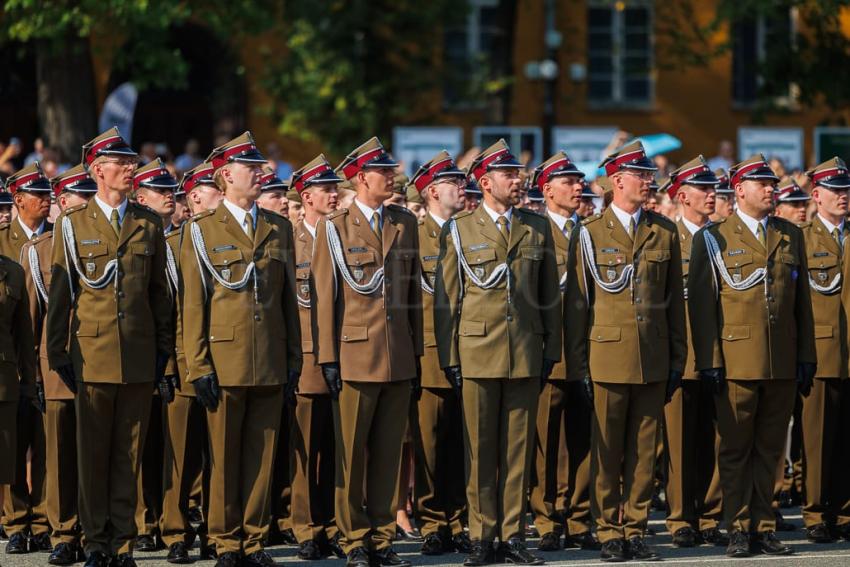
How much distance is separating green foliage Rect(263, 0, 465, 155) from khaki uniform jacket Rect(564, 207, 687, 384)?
1611 centimetres

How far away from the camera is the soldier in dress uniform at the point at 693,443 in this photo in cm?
1077

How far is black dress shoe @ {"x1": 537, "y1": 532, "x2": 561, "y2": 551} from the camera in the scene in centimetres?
1060

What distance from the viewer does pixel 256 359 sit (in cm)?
948

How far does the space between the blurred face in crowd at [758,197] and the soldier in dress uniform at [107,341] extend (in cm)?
375

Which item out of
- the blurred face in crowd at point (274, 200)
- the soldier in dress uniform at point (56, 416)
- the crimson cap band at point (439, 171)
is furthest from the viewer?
the blurred face in crowd at point (274, 200)

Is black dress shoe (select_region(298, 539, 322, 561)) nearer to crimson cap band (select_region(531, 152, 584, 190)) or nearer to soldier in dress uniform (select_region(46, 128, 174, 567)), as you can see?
soldier in dress uniform (select_region(46, 128, 174, 567))

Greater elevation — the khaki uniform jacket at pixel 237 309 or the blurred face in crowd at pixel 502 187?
the blurred face in crowd at pixel 502 187

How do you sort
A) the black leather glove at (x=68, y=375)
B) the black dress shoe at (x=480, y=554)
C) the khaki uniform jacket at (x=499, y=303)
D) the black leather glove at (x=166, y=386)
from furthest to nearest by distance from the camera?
1. the khaki uniform jacket at (x=499, y=303)
2. the black dress shoe at (x=480, y=554)
3. the black leather glove at (x=166, y=386)
4. the black leather glove at (x=68, y=375)

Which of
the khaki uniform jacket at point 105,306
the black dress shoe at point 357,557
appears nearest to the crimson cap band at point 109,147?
the khaki uniform jacket at point 105,306

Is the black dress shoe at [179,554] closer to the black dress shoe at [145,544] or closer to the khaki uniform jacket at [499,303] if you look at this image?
the black dress shoe at [145,544]

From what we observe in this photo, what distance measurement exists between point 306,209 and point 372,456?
6.35 feet

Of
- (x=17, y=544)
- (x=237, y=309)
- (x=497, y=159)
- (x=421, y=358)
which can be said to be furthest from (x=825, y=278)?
(x=17, y=544)

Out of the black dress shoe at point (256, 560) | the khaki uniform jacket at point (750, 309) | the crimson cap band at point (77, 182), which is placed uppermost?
the crimson cap band at point (77, 182)

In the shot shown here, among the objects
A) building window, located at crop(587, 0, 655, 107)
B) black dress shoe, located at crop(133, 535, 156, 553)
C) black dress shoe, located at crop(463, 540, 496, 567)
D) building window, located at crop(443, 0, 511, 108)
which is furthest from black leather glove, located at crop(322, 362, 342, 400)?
building window, located at crop(587, 0, 655, 107)
